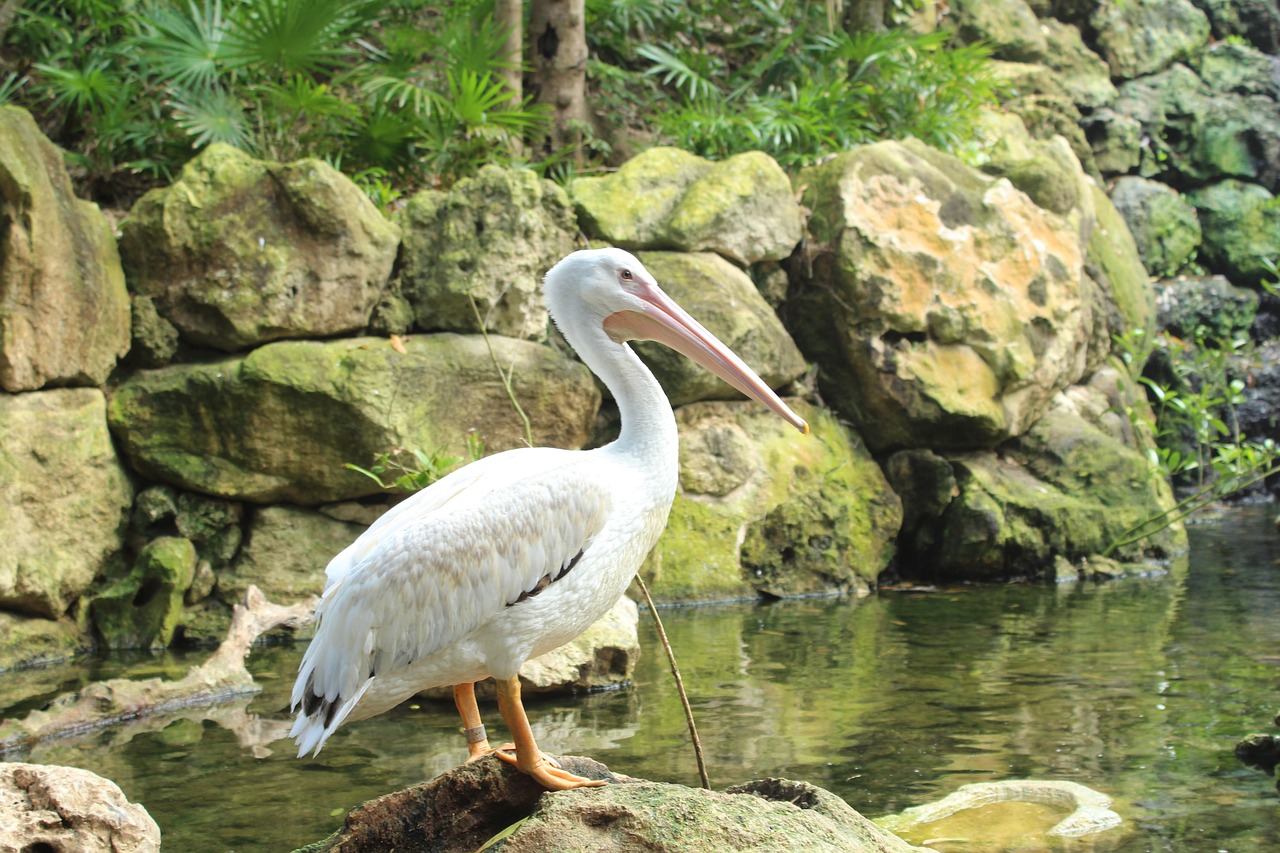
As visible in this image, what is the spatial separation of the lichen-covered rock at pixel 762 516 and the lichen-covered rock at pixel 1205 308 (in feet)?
22.0

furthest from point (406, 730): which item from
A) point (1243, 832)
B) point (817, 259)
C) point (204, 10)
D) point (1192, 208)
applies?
point (1192, 208)

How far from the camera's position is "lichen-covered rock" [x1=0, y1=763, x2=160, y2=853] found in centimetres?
317

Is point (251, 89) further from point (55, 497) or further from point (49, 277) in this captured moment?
point (55, 497)

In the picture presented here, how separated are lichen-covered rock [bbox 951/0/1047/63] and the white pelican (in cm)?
1232

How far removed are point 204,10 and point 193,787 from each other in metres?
6.51

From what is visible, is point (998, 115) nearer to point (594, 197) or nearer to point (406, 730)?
point (594, 197)

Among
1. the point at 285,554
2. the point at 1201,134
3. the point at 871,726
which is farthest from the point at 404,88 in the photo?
the point at 1201,134

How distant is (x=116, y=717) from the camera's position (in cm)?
567

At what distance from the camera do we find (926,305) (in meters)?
9.32

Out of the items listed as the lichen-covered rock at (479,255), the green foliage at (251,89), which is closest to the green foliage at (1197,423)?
the lichen-covered rock at (479,255)

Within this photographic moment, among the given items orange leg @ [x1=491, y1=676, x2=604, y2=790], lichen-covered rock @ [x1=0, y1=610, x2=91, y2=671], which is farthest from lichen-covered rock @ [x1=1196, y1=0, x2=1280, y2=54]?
orange leg @ [x1=491, y1=676, x2=604, y2=790]

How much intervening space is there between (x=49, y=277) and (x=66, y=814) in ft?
15.6

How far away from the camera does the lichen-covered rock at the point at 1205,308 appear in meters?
14.2

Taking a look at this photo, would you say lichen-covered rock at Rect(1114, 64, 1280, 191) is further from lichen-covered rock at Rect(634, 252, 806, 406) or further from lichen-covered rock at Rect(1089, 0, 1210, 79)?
lichen-covered rock at Rect(634, 252, 806, 406)
